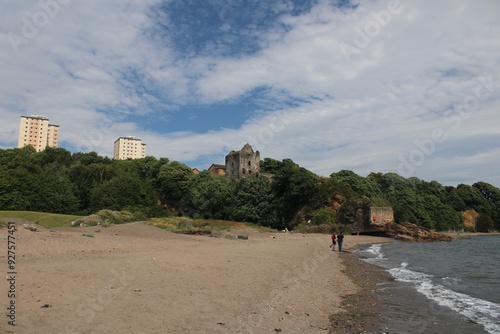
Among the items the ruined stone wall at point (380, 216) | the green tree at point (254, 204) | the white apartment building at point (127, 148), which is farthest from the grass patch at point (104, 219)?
the white apartment building at point (127, 148)

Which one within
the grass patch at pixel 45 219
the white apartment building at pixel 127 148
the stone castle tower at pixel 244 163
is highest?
the white apartment building at pixel 127 148

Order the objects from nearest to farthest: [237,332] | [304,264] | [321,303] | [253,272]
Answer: [237,332] → [321,303] → [253,272] → [304,264]

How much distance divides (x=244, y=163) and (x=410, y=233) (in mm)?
44693

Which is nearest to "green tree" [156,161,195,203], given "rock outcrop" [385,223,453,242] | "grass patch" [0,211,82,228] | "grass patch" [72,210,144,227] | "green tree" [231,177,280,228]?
"green tree" [231,177,280,228]

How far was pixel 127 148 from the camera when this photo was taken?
132625 millimetres

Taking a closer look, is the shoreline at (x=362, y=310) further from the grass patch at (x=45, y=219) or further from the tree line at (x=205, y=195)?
the tree line at (x=205, y=195)

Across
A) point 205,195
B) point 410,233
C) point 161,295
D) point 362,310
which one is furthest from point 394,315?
point 205,195

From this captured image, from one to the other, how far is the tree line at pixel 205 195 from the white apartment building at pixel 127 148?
4790 centimetres

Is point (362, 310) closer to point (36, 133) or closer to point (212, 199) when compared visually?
point (212, 199)

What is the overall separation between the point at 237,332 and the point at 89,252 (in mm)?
9917

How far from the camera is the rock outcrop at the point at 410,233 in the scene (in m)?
46.7

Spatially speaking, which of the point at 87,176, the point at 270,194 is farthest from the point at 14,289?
the point at 87,176

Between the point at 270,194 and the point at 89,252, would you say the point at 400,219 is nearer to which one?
the point at 270,194

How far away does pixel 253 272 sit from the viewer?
487 inches
